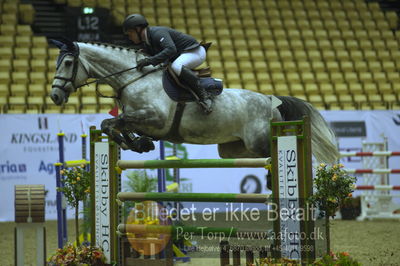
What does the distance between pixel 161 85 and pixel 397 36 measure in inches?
401

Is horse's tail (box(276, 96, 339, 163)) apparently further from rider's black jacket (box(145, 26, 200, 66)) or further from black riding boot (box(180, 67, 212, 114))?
rider's black jacket (box(145, 26, 200, 66))

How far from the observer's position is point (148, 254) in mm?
4746

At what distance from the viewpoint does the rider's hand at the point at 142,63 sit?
448 centimetres

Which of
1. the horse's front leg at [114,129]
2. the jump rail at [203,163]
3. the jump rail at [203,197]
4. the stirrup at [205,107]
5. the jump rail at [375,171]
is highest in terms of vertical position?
the stirrup at [205,107]

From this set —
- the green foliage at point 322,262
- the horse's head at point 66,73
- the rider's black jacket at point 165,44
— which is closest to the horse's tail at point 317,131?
the rider's black jacket at point 165,44

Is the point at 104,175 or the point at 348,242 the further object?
the point at 348,242

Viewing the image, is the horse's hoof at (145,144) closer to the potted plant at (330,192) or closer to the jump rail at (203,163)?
the jump rail at (203,163)

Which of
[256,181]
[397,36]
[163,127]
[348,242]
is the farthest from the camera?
[397,36]

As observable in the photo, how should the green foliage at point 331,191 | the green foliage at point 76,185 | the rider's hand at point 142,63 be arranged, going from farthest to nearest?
1. the green foliage at point 76,185
2. the rider's hand at point 142,63
3. the green foliage at point 331,191

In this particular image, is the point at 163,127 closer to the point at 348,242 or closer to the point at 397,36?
the point at 348,242

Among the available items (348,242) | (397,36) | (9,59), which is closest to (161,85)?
(348,242)

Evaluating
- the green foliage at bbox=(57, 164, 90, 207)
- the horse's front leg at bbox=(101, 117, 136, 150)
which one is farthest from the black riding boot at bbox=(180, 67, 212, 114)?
the green foliage at bbox=(57, 164, 90, 207)

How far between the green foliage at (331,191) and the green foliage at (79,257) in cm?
165

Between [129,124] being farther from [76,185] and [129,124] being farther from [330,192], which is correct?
[330,192]
